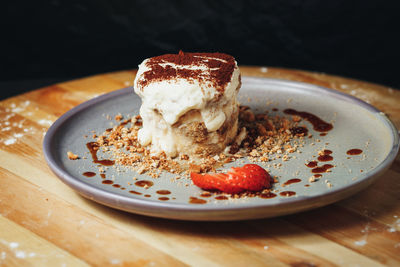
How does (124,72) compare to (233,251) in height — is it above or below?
above

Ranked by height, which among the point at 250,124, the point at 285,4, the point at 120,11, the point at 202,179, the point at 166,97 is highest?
the point at 285,4

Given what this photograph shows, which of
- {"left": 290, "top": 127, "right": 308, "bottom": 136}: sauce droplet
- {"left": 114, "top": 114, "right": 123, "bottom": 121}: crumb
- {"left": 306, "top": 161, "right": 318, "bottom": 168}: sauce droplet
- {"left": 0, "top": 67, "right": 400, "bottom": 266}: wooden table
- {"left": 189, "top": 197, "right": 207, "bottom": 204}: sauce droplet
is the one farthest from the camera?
{"left": 114, "top": 114, "right": 123, "bottom": 121}: crumb

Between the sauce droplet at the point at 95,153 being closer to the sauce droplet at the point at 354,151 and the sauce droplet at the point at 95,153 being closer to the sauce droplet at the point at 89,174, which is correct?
the sauce droplet at the point at 89,174

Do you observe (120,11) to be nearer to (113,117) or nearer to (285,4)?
(285,4)

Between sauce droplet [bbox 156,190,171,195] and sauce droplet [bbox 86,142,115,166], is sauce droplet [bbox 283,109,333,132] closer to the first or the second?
sauce droplet [bbox 156,190,171,195]

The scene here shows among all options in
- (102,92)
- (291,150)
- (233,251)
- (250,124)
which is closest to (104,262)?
(233,251)

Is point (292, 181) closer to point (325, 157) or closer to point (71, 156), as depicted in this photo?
point (325, 157)

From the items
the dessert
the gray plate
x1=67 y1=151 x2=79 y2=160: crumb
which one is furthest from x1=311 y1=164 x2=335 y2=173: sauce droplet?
x1=67 y1=151 x2=79 y2=160: crumb
